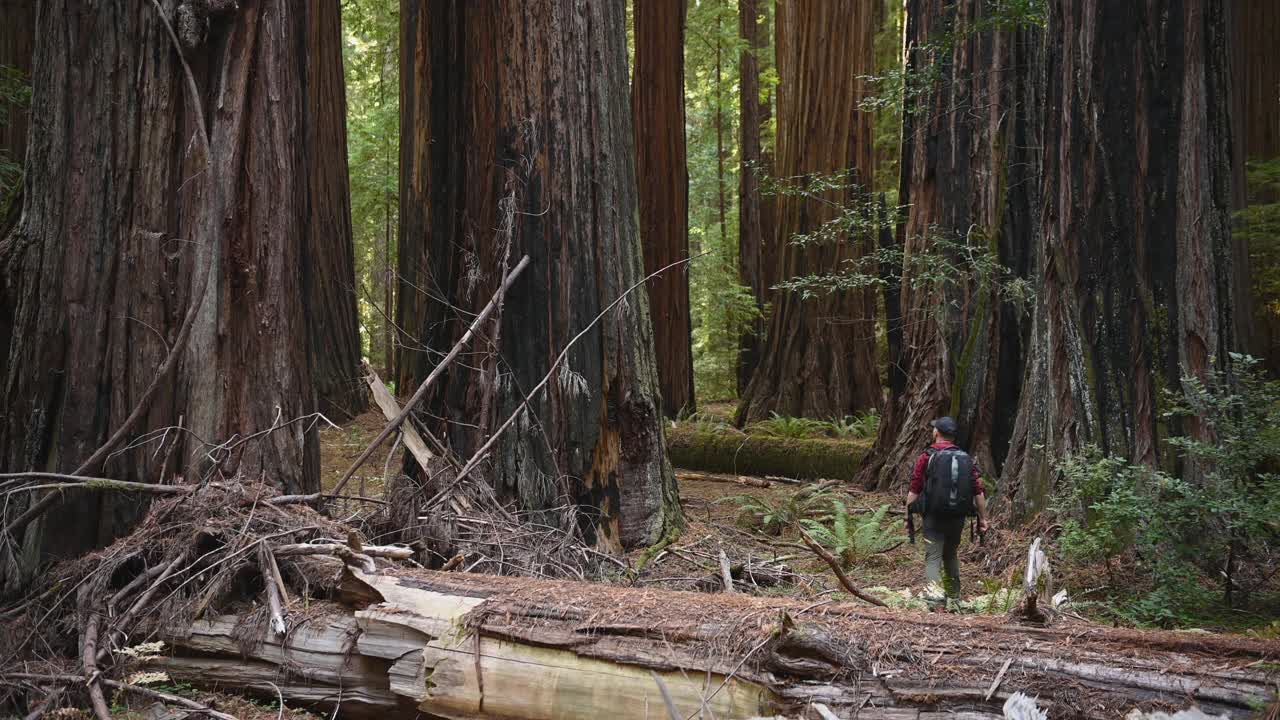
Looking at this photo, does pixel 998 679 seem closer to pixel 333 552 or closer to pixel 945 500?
pixel 333 552

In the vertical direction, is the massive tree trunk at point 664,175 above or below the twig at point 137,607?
above

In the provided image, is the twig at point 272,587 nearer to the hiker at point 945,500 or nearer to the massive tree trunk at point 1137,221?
the hiker at point 945,500

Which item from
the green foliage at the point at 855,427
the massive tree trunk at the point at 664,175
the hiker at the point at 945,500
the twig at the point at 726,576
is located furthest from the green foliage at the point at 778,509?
the massive tree trunk at the point at 664,175

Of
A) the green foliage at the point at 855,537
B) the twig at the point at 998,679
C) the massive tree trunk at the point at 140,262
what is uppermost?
the massive tree trunk at the point at 140,262

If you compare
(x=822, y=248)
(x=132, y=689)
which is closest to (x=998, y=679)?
(x=132, y=689)

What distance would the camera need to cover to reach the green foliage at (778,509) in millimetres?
8867

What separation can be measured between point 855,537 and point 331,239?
9.19 m

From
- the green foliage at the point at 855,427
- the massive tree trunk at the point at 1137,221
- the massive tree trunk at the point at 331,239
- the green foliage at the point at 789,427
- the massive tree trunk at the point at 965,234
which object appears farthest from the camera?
the green foliage at the point at 855,427

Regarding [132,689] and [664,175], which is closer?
[132,689]

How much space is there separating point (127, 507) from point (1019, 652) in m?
4.39

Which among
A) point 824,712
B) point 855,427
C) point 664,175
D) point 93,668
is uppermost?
point 664,175

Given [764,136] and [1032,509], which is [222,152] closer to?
[1032,509]

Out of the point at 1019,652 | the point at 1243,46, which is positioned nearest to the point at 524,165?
the point at 1019,652

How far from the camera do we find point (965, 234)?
34.7 feet
